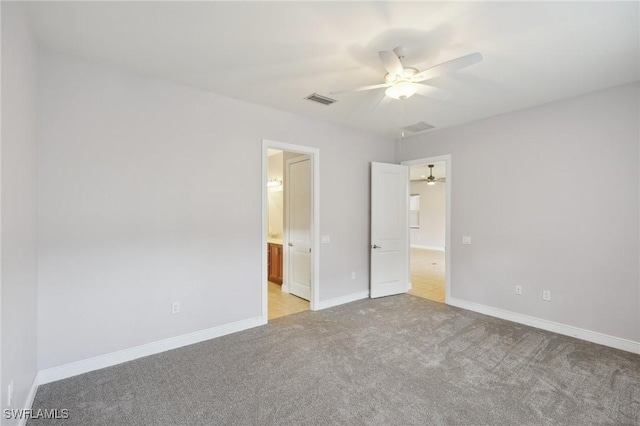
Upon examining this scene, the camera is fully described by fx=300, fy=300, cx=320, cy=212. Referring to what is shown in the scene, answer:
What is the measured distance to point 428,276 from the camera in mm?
6594

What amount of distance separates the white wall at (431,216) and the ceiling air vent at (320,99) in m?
8.32

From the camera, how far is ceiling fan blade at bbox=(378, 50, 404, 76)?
83.5 inches

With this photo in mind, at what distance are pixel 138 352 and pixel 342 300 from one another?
274cm

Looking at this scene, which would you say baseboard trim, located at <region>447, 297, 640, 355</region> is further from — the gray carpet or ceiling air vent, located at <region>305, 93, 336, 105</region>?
ceiling air vent, located at <region>305, 93, 336, 105</region>

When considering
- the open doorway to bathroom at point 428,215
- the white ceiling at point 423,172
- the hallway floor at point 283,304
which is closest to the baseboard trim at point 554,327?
the hallway floor at point 283,304

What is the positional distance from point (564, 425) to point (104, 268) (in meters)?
3.77

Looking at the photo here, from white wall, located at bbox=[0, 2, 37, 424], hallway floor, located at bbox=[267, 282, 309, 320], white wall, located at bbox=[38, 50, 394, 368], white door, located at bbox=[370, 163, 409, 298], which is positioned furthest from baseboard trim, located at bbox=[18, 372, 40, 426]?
white door, located at bbox=[370, 163, 409, 298]

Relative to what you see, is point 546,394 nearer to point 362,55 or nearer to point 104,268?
point 362,55

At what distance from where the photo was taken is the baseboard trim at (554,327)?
311 cm

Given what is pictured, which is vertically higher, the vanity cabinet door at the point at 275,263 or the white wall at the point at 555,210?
the white wall at the point at 555,210

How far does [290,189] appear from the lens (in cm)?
526

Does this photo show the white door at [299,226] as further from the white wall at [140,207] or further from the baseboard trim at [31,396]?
the baseboard trim at [31,396]

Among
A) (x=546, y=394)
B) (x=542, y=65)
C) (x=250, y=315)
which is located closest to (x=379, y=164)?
(x=542, y=65)

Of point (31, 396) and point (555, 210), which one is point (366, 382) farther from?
point (555, 210)
